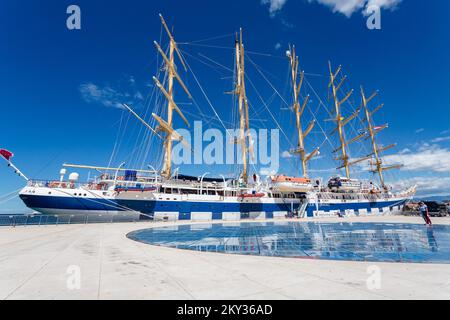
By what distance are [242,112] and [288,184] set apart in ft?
54.3

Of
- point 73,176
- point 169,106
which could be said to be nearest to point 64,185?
point 73,176

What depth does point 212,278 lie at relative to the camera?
169 inches

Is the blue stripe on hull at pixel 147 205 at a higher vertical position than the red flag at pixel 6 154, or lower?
lower

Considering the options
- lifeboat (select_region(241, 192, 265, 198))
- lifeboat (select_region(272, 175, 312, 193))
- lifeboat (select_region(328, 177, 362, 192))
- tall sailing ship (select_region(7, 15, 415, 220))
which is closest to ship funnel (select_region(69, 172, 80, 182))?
tall sailing ship (select_region(7, 15, 415, 220))

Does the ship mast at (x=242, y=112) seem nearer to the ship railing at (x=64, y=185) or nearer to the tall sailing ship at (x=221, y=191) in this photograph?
the tall sailing ship at (x=221, y=191)

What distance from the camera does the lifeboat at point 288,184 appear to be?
38.7m

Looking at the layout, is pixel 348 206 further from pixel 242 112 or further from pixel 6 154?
pixel 6 154

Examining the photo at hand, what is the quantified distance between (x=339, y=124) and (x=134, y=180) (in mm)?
52221

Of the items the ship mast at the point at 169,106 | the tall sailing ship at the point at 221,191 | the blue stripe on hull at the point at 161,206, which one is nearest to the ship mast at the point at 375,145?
the tall sailing ship at the point at 221,191

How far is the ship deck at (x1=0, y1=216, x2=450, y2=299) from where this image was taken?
3414mm

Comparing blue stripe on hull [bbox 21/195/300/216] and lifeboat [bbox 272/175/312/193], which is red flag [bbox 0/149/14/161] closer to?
blue stripe on hull [bbox 21/195/300/216]

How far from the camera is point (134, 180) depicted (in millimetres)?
31688

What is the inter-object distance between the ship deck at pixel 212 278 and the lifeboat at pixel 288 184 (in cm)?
3356

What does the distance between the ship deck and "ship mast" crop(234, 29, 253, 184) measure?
35119 mm
